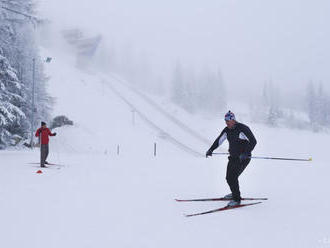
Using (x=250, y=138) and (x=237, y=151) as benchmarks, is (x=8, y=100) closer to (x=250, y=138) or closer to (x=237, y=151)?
(x=237, y=151)

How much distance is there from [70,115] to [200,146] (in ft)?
66.9

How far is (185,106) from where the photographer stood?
222ft

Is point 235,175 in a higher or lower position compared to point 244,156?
lower

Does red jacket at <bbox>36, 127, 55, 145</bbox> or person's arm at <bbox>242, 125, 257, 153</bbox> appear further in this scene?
red jacket at <bbox>36, 127, 55, 145</bbox>

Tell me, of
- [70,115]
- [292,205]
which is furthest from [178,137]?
[292,205]

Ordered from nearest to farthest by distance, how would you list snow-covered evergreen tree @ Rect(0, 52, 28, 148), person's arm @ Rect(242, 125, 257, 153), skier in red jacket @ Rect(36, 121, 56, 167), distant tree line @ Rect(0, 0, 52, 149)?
person's arm @ Rect(242, 125, 257, 153)
skier in red jacket @ Rect(36, 121, 56, 167)
snow-covered evergreen tree @ Rect(0, 52, 28, 148)
distant tree line @ Rect(0, 0, 52, 149)

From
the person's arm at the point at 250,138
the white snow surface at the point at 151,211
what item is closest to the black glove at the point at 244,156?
the person's arm at the point at 250,138

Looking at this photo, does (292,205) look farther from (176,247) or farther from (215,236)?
(176,247)

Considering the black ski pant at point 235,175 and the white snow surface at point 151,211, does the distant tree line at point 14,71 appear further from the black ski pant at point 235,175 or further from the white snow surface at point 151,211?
the black ski pant at point 235,175

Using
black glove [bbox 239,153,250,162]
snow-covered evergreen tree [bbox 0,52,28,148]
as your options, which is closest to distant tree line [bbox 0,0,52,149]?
snow-covered evergreen tree [bbox 0,52,28,148]

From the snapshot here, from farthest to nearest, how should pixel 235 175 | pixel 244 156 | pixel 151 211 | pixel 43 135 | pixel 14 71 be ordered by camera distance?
pixel 14 71
pixel 43 135
pixel 235 175
pixel 244 156
pixel 151 211

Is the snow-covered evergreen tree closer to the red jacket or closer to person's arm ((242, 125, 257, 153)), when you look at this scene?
the red jacket

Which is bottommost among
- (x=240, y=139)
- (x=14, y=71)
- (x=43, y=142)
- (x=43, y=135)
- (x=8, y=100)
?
(x=43, y=142)

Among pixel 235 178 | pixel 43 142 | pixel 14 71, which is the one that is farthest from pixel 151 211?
pixel 14 71
